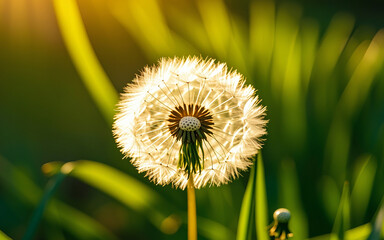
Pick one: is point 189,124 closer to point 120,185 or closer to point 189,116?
point 189,116

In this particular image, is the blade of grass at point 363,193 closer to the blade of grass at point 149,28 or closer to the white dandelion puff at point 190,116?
the white dandelion puff at point 190,116

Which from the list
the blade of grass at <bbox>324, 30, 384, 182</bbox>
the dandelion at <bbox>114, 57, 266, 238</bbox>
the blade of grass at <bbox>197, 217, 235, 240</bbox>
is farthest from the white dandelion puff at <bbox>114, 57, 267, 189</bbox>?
the blade of grass at <bbox>324, 30, 384, 182</bbox>

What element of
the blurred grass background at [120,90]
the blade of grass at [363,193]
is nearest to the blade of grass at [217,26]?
the blurred grass background at [120,90]

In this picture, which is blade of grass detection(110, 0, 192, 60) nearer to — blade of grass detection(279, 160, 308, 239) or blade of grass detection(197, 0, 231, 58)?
blade of grass detection(197, 0, 231, 58)

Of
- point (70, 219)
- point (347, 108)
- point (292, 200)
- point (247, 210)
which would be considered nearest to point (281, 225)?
point (247, 210)

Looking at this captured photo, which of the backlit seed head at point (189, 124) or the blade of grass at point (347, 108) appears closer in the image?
the backlit seed head at point (189, 124)

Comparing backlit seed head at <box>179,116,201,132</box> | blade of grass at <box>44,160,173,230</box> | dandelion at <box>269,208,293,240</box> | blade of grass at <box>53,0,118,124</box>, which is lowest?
dandelion at <box>269,208,293,240</box>

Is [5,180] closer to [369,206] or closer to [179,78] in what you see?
[179,78]
